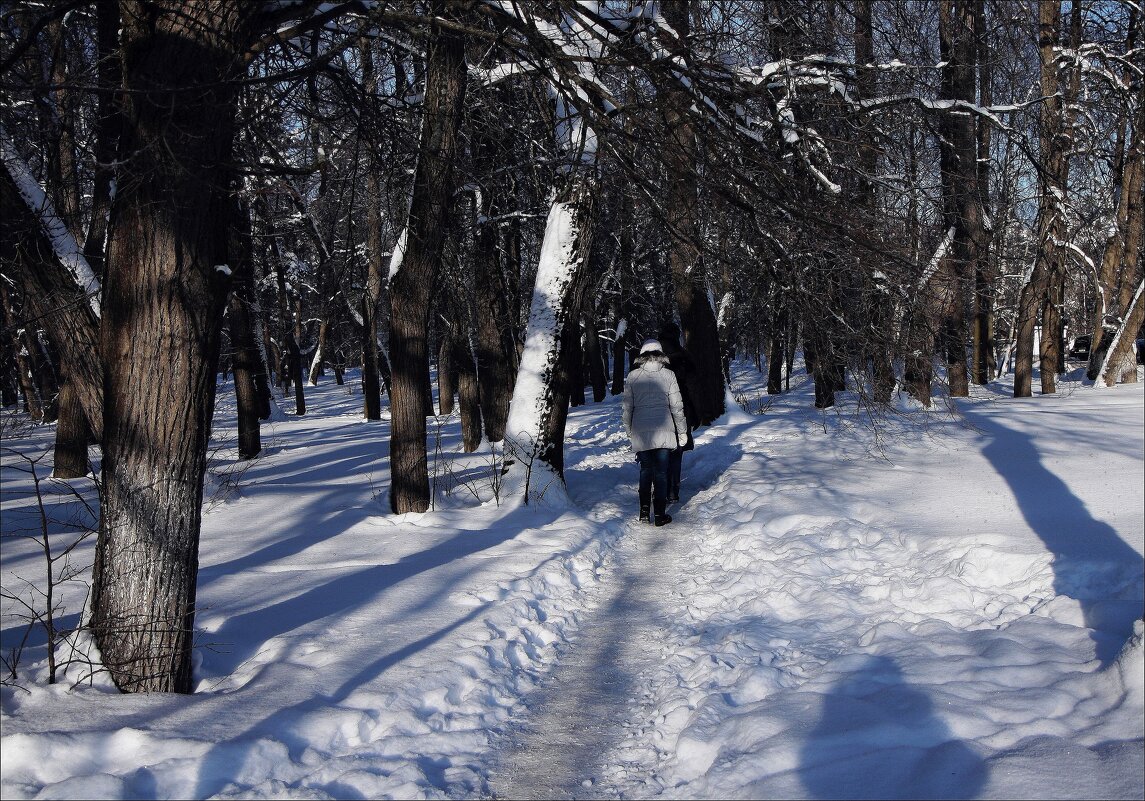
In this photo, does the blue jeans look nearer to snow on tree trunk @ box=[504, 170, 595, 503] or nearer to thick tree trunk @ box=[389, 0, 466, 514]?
snow on tree trunk @ box=[504, 170, 595, 503]

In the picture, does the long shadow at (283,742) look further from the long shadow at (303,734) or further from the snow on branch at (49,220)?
the snow on branch at (49,220)

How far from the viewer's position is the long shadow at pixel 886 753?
3029mm

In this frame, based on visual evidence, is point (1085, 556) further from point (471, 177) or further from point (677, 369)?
point (677, 369)

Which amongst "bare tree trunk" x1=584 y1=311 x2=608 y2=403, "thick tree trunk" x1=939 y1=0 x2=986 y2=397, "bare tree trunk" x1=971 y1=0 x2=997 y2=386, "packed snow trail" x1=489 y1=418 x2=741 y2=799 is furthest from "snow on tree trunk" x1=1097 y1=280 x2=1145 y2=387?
"bare tree trunk" x1=584 y1=311 x2=608 y2=403

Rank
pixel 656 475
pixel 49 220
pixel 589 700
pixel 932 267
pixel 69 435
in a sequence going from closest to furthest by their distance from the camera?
pixel 589 700
pixel 49 220
pixel 932 267
pixel 656 475
pixel 69 435

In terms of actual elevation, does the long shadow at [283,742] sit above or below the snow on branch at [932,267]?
below

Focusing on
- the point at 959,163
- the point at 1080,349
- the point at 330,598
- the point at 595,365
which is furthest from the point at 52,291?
the point at 1080,349

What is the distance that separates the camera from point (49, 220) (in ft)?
21.7

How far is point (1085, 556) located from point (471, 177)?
6.51m

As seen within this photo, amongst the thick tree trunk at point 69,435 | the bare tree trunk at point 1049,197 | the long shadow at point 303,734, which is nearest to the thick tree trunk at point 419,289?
the long shadow at point 303,734

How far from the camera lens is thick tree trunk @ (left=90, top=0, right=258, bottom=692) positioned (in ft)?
13.4

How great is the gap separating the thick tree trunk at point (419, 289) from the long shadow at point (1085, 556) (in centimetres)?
564

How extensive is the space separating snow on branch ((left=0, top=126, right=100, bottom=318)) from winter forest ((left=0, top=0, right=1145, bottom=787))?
0.03 meters

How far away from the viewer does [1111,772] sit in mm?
2920
